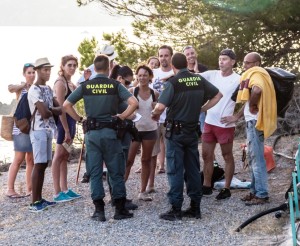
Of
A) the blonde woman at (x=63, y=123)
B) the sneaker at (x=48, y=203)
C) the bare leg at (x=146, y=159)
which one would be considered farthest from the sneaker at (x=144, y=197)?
the sneaker at (x=48, y=203)

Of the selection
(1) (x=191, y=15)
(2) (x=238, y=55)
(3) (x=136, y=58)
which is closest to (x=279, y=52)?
(2) (x=238, y=55)

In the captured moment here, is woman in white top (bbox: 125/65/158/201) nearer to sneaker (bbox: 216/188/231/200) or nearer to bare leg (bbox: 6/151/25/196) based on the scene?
sneaker (bbox: 216/188/231/200)

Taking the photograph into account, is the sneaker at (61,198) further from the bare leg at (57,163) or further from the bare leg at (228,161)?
the bare leg at (228,161)

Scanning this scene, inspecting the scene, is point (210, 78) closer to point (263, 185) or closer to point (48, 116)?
point (263, 185)

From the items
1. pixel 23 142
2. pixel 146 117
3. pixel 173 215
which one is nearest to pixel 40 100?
pixel 23 142

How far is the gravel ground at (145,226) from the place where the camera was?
6.47 metres

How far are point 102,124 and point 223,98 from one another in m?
1.55

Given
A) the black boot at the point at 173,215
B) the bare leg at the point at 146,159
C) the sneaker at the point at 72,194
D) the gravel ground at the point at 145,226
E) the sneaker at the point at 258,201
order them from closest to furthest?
the gravel ground at the point at 145,226 → the black boot at the point at 173,215 → the sneaker at the point at 258,201 → the bare leg at the point at 146,159 → the sneaker at the point at 72,194

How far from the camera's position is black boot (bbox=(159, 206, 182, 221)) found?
711 cm

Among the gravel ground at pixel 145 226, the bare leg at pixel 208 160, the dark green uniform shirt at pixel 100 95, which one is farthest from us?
the bare leg at pixel 208 160

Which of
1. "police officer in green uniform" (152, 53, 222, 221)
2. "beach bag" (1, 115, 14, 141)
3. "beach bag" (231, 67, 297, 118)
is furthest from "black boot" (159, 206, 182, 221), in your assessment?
"beach bag" (1, 115, 14, 141)

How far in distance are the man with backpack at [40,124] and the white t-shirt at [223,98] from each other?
1757 millimetres

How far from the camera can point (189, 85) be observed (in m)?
6.98

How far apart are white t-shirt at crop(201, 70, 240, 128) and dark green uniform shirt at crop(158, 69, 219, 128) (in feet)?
2.12
